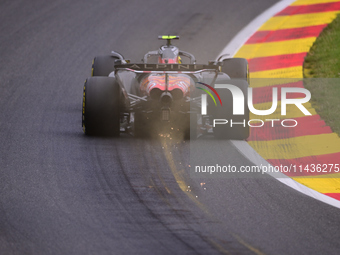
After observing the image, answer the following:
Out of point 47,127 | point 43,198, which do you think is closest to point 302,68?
point 47,127

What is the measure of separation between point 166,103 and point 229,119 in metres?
0.95

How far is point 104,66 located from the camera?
12.0 meters

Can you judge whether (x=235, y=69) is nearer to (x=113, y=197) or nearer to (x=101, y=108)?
(x=101, y=108)

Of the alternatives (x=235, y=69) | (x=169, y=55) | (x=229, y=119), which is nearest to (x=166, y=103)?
(x=229, y=119)

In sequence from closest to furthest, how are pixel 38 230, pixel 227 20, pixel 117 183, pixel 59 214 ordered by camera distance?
1. pixel 38 230
2. pixel 59 214
3. pixel 117 183
4. pixel 227 20

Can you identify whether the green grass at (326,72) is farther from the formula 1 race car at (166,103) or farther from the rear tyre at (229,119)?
the formula 1 race car at (166,103)

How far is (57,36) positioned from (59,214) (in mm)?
10072

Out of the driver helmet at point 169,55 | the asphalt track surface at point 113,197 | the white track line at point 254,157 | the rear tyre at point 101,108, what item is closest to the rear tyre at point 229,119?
the white track line at point 254,157

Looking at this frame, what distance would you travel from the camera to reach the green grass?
11.5m

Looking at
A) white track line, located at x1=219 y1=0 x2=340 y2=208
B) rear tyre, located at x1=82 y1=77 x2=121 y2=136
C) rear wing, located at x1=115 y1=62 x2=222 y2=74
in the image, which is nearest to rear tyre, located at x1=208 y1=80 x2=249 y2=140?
white track line, located at x1=219 y1=0 x2=340 y2=208

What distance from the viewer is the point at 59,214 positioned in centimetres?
719

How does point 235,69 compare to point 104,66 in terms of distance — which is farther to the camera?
point 235,69

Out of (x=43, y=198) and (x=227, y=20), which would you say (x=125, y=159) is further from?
(x=227, y=20)

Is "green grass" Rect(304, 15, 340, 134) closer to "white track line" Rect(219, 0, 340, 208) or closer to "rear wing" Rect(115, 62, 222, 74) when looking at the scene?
"white track line" Rect(219, 0, 340, 208)
